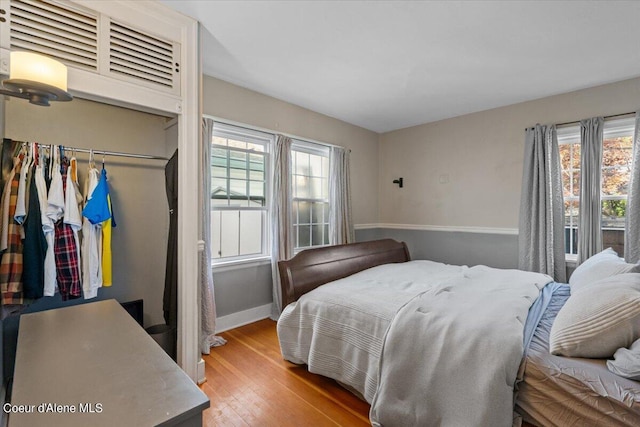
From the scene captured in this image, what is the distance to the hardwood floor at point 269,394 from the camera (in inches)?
70.5

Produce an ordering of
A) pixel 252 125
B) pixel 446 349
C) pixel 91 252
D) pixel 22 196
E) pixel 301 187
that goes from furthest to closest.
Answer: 1. pixel 301 187
2. pixel 252 125
3. pixel 91 252
4. pixel 22 196
5. pixel 446 349

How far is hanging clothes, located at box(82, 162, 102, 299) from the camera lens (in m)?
1.95

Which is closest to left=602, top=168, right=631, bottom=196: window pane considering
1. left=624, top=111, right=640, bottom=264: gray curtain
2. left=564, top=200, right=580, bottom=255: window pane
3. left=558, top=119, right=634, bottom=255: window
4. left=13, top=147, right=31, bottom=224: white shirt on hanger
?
left=558, top=119, right=634, bottom=255: window

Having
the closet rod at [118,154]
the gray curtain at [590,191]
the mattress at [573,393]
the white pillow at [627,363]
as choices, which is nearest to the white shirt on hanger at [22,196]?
the closet rod at [118,154]

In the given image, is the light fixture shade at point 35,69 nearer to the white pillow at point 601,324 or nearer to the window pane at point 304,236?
the white pillow at point 601,324

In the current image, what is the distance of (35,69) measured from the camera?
1.26 metres

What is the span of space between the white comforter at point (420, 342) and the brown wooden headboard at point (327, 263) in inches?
4.8

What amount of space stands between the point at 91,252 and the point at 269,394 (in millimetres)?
1530

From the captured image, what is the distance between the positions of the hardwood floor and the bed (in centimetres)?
13

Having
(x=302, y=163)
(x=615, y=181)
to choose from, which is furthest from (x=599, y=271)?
(x=302, y=163)

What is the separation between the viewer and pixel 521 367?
54.3 inches

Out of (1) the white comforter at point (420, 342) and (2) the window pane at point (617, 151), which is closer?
(1) the white comforter at point (420, 342)

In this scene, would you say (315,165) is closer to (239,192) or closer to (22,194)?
(239,192)

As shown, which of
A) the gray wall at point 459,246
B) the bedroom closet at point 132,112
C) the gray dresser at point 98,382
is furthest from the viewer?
the gray wall at point 459,246
